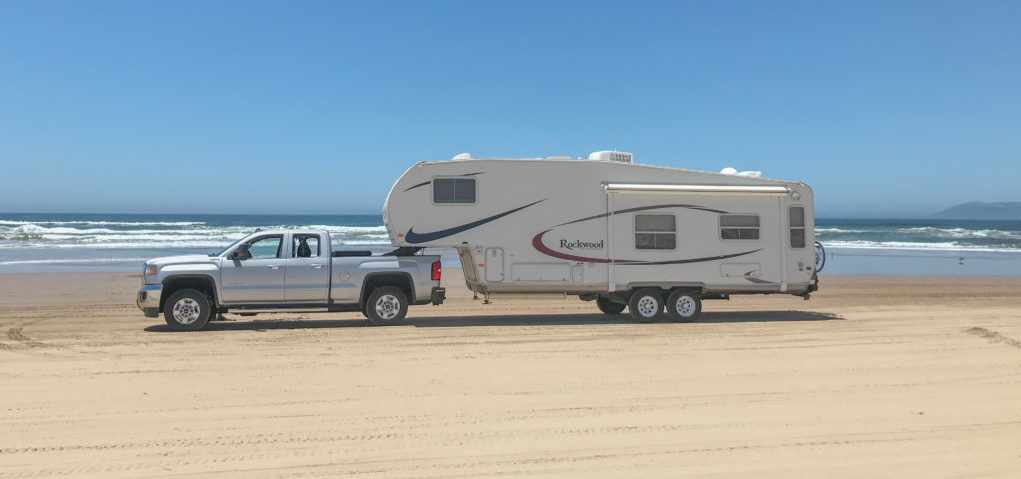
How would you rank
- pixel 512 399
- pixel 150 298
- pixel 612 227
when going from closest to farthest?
pixel 512 399, pixel 150 298, pixel 612 227

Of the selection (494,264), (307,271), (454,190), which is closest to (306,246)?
(307,271)

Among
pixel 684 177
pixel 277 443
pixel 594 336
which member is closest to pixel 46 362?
pixel 277 443

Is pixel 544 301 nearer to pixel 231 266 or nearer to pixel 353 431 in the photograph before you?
pixel 231 266

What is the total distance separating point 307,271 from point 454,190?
2.89m

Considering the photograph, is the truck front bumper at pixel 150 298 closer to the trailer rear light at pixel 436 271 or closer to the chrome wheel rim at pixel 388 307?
the chrome wheel rim at pixel 388 307

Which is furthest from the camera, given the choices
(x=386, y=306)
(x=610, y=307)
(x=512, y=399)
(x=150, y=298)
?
(x=610, y=307)

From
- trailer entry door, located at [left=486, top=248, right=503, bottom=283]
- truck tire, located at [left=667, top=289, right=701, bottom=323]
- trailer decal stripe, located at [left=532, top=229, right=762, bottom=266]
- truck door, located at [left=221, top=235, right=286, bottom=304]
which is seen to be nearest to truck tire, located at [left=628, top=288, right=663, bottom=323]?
truck tire, located at [left=667, top=289, right=701, bottom=323]

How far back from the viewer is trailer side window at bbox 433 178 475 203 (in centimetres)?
1394

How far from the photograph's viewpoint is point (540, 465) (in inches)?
229

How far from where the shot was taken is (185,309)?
13.1 metres

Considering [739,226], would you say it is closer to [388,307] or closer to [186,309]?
[388,307]

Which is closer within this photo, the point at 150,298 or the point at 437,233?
the point at 150,298

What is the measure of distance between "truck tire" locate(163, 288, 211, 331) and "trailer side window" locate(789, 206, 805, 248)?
1051 centimetres

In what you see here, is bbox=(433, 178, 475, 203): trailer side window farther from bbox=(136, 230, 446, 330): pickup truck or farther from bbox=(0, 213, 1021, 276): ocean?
bbox=(0, 213, 1021, 276): ocean
